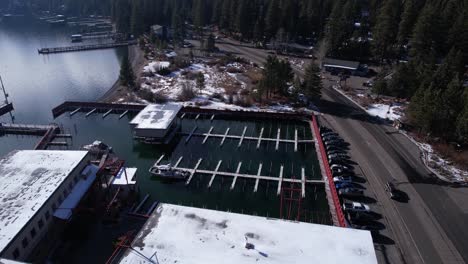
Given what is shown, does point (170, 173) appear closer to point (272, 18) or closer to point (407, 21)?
point (407, 21)

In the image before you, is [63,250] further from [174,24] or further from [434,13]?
[174,24]

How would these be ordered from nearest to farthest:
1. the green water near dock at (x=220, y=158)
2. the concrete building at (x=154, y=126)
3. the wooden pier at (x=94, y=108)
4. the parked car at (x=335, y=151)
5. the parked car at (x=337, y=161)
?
the green water near dock at (x=220, y=158)
the parked car at (x=337, y=161)
the parked car at (x=335, y=151)
the concrete building at (x=154, y=126)
the wooden pier at (x=94, y=108)

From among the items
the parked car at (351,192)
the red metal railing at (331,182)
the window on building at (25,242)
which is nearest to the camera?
the window on building at (25,242)

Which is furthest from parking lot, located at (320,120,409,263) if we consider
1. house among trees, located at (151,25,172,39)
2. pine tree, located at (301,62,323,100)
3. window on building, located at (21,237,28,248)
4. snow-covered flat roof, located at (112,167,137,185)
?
house among trees, located at (151,25,172,39)

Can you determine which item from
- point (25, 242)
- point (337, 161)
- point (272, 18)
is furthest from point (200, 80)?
point (272, 18)

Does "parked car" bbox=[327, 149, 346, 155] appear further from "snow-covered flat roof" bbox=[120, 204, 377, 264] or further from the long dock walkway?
the long dock walkway

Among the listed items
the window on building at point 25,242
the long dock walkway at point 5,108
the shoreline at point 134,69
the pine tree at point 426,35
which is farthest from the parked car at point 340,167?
the long dock walkway at point 5,108

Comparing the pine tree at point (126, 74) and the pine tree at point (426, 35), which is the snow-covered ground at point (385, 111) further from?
the pine tree at point (126, 74)
